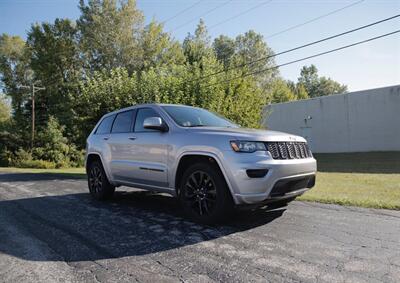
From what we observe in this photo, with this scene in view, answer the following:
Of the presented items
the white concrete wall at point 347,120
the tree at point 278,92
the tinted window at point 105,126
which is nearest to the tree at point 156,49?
the white concrete wall at point 347,120

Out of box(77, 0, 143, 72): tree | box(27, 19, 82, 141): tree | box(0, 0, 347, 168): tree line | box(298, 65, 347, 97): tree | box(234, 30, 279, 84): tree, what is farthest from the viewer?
box(298, 65, 347, 97): tree

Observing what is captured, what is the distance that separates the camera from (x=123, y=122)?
22.5ft

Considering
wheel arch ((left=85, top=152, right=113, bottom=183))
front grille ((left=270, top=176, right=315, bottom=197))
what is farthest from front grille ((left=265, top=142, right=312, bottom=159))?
wheel arch ((left=85, top=152, right=113, bottom=183))

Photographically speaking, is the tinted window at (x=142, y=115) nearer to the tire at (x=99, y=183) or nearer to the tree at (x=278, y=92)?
the tire at (x=99, y=183)

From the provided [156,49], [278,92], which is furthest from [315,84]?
[156,49]

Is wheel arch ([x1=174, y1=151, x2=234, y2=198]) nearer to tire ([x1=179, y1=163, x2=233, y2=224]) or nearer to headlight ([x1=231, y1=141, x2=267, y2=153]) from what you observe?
tire ([x1=179, y1=163, x2=233, y2=224])

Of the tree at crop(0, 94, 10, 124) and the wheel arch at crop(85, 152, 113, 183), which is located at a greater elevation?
the tree at crop(0, 94, 10, 124)

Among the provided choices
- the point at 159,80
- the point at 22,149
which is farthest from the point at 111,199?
the point at 22,149

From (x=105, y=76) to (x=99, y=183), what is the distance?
49.8ft

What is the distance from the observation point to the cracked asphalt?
10.8ft

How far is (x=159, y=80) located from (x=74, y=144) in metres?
13.3

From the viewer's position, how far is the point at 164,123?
565cm

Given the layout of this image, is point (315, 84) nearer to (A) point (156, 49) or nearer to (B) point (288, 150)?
(A) point (156, 49)

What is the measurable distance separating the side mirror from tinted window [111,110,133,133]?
1.11 meters
